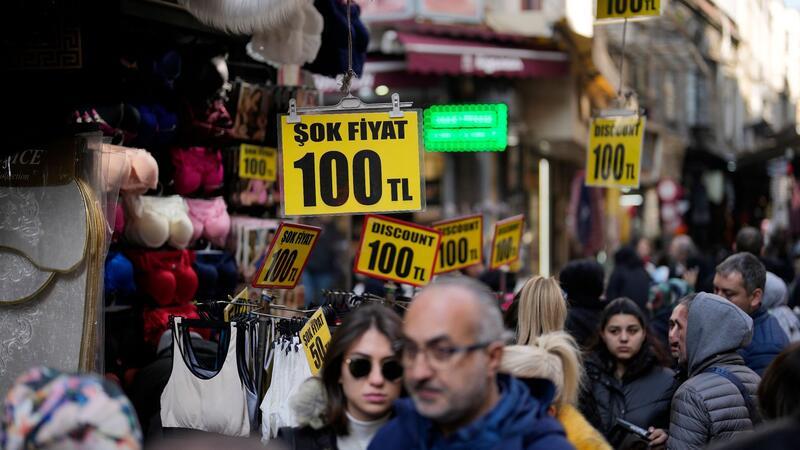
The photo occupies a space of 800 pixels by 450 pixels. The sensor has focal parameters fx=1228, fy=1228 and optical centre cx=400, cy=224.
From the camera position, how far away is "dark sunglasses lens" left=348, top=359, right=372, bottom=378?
4.46 meters

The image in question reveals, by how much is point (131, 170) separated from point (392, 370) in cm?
345

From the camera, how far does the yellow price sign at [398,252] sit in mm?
8055

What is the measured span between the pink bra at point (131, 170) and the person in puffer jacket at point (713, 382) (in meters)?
3.25

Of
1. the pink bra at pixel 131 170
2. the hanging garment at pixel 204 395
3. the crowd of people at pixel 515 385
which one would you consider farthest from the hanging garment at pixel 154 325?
the crowd of people at pixel 515 385

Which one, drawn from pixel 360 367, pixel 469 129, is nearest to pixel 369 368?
pixel 360 367

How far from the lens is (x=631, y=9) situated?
32.1ft

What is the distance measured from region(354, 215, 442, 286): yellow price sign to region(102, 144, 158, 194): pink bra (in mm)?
1441

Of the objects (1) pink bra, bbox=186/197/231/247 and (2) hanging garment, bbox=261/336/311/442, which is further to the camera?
(1) pink bra, bbox=186/197/231/247

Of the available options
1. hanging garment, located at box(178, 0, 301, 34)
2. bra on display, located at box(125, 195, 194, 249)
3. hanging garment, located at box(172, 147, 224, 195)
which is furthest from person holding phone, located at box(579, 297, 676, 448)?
hanging garment, located at box(172, 147, 224, 195)

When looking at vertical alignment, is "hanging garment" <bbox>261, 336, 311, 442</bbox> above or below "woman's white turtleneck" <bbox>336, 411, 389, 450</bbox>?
below

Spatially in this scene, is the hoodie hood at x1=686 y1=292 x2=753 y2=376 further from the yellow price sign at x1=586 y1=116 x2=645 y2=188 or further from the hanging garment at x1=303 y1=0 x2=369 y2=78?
the yellow price sign at x1=586 y1=116 x2=645 y2=188

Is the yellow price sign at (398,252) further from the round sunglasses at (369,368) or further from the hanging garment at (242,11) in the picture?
the round sunglasses at (369,368)

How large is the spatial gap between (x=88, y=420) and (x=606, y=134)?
7.76 metres

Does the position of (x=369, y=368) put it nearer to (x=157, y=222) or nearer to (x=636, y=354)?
(x=636, y=354)
